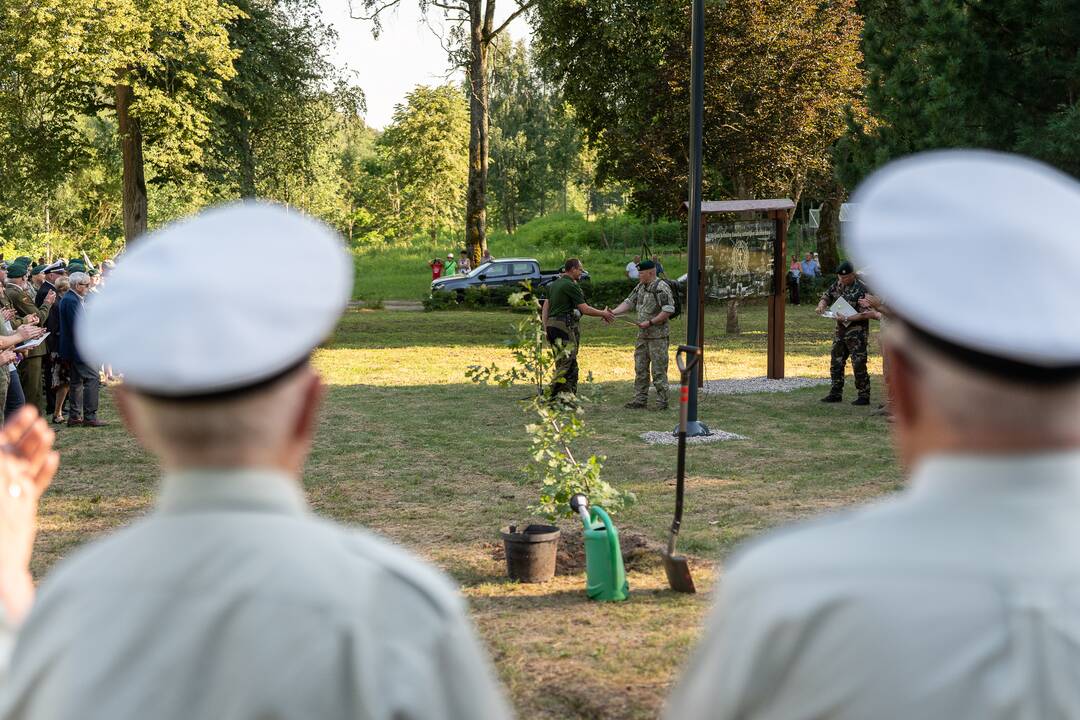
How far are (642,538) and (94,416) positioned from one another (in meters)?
8.77

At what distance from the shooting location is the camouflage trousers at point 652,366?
15.2m

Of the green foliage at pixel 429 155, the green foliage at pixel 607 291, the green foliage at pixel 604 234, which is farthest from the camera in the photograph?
the green foliage at pixel 429 155

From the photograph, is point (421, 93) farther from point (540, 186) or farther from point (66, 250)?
point (66, 250)

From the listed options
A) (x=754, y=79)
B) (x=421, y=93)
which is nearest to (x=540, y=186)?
(x=421, y=93)

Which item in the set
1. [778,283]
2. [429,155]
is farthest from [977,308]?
[429,155]

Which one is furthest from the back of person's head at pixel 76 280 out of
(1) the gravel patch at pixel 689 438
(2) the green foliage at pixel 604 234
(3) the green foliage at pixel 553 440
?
(2) the green foliage at pixel 604 234

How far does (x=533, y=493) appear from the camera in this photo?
10.2 metres

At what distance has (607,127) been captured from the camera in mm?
31312

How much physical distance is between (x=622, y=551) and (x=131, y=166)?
2390 cm

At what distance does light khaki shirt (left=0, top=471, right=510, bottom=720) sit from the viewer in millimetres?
1418

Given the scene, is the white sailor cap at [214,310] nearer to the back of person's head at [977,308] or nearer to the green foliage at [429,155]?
the back of person's head at [977,308]

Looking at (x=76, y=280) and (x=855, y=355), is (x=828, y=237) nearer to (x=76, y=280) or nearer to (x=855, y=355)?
(x=855, y=355)

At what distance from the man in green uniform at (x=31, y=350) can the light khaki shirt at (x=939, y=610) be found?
13.2m

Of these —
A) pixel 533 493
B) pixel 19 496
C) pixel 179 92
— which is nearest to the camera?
pixel 19 496
